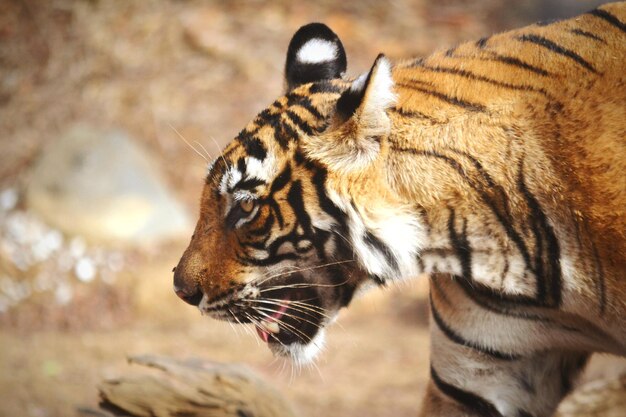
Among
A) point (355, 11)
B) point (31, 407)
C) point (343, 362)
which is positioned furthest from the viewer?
point (355, 11)

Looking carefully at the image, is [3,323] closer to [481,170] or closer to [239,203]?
Answer: [239,203]

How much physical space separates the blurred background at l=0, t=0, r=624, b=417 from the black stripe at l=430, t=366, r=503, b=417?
6.29ft

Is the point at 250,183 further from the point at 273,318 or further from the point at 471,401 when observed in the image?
the point at 471,401

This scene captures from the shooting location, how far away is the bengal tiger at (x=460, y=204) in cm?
202

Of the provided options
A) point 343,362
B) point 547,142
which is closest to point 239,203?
point 547,142

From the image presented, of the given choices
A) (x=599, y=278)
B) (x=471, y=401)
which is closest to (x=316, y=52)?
(x=599, y=278)

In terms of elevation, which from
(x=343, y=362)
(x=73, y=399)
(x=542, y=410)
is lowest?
(x=542, y=410)

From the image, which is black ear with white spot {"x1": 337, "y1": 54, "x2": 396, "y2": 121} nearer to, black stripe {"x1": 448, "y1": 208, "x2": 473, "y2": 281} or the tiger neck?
the tiger neck

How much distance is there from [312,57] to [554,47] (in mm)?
732

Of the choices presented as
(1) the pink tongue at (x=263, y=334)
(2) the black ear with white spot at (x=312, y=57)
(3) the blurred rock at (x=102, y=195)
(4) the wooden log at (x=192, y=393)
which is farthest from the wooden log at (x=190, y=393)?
(3) the blurred rock at (x=102, y=195)

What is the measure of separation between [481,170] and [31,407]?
10.2ft

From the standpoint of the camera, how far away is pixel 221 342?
5.55 m

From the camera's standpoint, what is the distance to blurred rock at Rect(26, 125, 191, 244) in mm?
6125

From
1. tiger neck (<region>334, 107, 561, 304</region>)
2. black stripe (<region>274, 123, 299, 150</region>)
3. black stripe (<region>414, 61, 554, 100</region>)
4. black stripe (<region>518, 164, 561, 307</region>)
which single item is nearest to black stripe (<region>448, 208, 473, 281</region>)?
tiger neck (<region>334, 107, 561, 304</region>)
